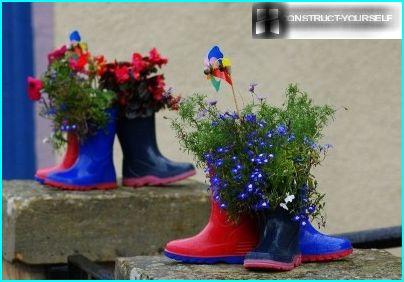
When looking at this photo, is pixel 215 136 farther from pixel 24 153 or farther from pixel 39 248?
pixel 24 153

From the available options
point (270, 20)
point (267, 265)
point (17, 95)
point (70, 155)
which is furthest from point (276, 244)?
point (17, 95)

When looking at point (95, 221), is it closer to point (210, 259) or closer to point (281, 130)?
point (210, 259)

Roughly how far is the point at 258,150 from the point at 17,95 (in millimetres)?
2232

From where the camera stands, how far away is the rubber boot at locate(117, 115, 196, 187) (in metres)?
2.90

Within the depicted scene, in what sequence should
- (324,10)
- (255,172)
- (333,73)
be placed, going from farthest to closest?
1. (333,73)
2. (324,10)
3. (255,172)

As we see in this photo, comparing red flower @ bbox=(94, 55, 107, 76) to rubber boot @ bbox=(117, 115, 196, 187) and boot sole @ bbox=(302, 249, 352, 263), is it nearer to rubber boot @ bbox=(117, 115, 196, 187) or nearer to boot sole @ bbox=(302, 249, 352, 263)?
rubber boot @ bbox=(117, 115, 196, 187)

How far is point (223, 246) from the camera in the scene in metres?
1.90

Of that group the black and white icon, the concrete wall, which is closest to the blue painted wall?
the concrete wall

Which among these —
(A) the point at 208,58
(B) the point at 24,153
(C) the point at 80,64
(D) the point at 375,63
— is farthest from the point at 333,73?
(A) the point at 208,58

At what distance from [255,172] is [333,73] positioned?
2.11m

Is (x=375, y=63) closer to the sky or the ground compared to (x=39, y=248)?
closer to the sky

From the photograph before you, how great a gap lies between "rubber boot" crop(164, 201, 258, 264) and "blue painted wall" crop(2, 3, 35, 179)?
2106mm

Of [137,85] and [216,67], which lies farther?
[137,85]

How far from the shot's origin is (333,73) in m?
3.89
